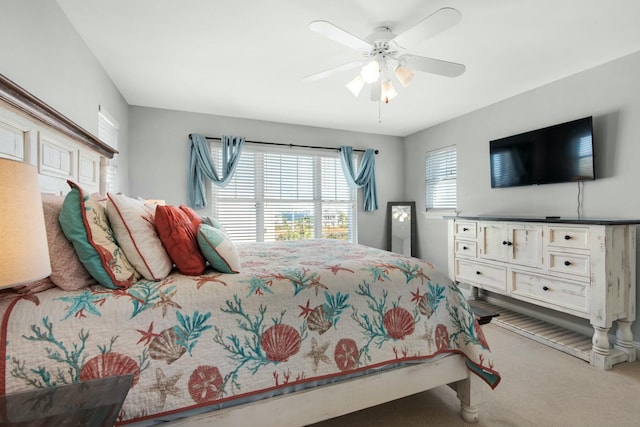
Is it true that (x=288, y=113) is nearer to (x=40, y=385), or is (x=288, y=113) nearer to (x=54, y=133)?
(x=54, y=133)

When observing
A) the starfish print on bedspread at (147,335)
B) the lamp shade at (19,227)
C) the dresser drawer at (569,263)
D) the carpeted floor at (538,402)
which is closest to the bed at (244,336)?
the starfish print on bedspread at (147,335)

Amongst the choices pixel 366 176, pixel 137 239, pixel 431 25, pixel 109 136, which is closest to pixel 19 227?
pixel 137 239

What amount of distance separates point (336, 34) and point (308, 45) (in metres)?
0.60

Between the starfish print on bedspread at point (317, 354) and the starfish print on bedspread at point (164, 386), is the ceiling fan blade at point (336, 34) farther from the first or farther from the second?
the starfish print on bedspread at point (164, 386)

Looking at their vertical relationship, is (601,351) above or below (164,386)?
below

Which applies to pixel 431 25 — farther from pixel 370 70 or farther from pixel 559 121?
pixel 559 121

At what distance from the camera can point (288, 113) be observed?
4.00 m

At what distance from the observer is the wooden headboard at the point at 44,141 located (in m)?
1.31

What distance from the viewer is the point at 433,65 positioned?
7.02 feet

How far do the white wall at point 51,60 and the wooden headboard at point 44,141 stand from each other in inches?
6.7

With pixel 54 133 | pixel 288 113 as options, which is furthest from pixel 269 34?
pixel 288 113

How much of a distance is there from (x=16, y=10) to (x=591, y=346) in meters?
4.45

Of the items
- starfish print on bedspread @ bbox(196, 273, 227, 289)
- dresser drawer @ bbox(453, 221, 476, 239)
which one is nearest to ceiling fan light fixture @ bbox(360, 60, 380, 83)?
starfish print on bedspread @ bbox(196, 273, 227, 289)

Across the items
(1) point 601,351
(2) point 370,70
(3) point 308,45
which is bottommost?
(1) point 601,351
